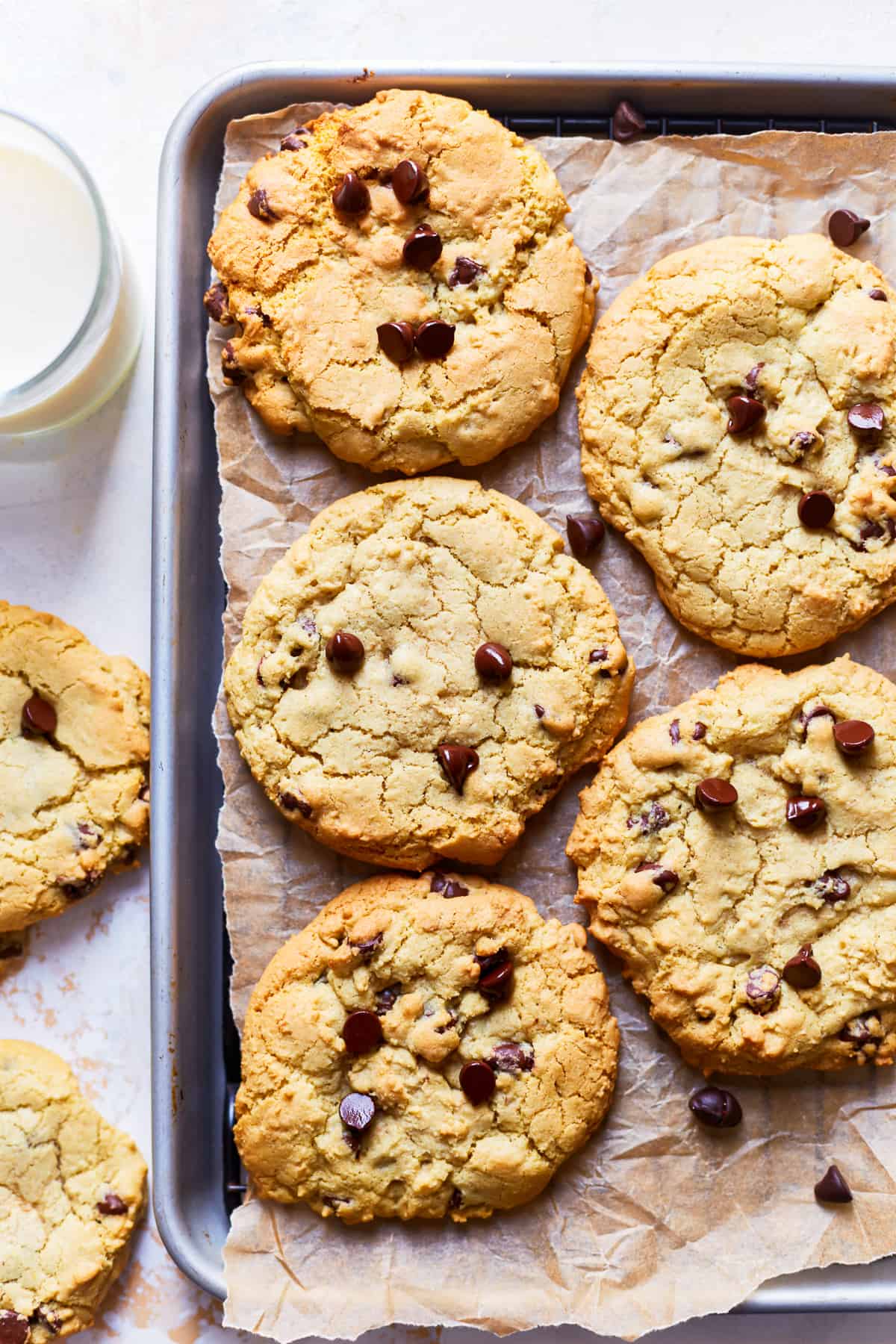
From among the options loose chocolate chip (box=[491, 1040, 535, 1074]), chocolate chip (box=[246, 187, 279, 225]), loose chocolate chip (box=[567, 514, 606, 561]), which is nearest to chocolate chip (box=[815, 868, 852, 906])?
loose chocolate chip (box=[491, 1040, 535, 1074])

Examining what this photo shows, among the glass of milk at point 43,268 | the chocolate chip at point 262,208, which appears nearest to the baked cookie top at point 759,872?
the chocolate chip at point 262,208

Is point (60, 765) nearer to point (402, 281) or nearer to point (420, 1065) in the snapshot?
point (420, 1065)

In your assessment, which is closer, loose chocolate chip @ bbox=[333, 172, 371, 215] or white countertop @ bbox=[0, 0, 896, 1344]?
loose chocolate chip @ bbox=[333, 172, 371, 215]

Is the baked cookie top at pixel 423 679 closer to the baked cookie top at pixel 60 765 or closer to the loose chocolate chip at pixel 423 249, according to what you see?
the baked cookie top at pixel 60 765

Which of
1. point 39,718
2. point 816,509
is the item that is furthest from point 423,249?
point 39,718

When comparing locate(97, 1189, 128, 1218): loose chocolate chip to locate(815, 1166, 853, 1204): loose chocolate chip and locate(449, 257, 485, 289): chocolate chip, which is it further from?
locate(449, 257, 485, 289): chocolate chip

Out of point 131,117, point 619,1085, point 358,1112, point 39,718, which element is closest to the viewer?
point 358,1112

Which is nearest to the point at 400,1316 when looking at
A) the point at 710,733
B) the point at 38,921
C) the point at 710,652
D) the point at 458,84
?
the point at 38,921
